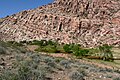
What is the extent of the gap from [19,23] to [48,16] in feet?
58.8

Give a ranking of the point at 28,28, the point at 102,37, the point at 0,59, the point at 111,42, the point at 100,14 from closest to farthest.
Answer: the point at 0,59 → the point at 111,42 → the point at 102,37 → the point at 28,28 → the point at 100,14

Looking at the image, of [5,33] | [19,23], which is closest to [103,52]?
[5,33]

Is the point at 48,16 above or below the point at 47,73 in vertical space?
above

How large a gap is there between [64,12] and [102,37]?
1467 inches

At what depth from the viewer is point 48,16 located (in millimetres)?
189000

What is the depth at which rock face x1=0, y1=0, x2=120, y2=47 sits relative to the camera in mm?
167250

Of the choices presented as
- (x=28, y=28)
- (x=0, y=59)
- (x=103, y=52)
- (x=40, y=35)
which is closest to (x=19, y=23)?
(x=28, y=28)

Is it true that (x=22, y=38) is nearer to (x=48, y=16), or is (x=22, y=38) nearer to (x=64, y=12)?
(x=48, y=16)

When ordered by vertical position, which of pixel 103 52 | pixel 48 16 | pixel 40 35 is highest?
pixel 48 16

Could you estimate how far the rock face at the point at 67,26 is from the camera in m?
167

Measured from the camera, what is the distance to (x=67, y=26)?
187250 mm

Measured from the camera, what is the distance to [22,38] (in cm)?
16338

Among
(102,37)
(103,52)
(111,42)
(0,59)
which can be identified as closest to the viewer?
(0,59)

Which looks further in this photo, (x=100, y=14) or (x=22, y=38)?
(x=100, y=14)
